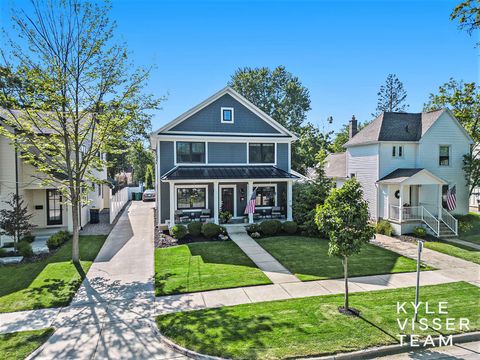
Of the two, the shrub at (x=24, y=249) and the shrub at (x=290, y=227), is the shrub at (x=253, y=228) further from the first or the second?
the shrub at (x=24, y=249)

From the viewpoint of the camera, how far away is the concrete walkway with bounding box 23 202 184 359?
21.0ft

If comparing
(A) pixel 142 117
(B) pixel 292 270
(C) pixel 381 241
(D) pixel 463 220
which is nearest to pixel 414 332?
(B) pixel 292 270

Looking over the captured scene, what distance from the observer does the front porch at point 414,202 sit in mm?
18391

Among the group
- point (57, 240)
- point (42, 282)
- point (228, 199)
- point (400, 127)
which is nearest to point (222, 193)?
point (228, 199)

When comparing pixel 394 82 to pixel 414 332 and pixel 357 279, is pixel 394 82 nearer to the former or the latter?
pixel 357 279

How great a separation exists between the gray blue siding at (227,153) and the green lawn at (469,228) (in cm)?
1436

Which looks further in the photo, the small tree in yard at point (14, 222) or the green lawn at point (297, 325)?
the small tree in yard at point (14, 222)

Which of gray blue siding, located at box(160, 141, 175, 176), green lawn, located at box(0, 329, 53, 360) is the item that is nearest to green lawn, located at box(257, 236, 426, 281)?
gray blue siding, located at box(160, 141, 175, 176)

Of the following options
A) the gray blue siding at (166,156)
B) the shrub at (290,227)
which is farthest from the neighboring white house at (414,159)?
the gray blue siding at (166,156)

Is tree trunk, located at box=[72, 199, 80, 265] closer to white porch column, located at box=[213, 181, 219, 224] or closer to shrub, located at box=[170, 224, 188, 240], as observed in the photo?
shrub, located at box=[170, 224, 188, 240]

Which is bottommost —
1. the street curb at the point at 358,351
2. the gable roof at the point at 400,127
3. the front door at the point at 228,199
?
the street curb at the point at 358,351

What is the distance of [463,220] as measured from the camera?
2077 centimetres

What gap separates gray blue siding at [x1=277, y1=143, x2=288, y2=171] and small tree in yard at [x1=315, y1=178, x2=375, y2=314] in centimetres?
1326

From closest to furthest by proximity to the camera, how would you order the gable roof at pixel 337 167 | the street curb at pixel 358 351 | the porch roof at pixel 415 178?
the street curb at pixel 358 351
the porch roof at pixel 415 178
the gable roof at pixel 337 167
